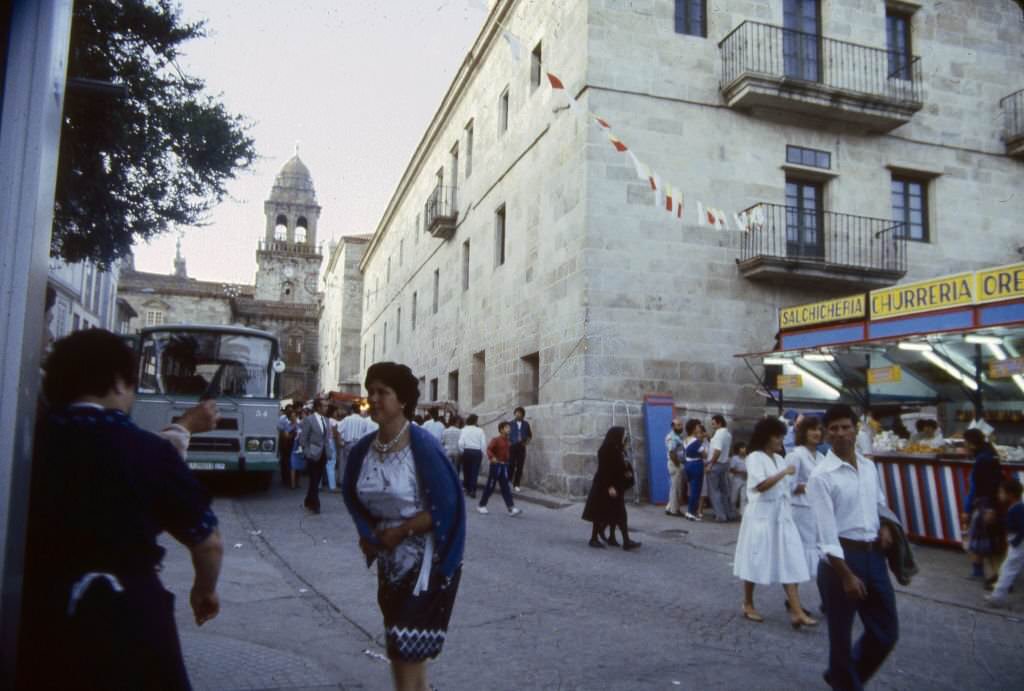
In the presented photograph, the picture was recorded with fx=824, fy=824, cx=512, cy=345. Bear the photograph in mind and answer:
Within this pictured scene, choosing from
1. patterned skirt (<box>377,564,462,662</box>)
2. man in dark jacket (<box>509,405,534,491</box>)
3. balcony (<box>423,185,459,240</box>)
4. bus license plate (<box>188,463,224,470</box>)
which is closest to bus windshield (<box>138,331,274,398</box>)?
bus license plate (<box>188,463,224,470</box>)

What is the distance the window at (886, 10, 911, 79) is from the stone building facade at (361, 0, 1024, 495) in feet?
0.17

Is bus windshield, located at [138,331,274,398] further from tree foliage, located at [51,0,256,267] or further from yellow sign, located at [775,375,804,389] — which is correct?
yellow sign, located at [775,375,804,389]

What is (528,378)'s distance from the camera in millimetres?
18969

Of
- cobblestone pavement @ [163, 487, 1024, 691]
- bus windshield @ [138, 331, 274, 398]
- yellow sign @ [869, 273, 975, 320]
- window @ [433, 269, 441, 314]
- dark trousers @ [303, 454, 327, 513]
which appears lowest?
cobblestone pavement @ [163, 487, 1024, 691]

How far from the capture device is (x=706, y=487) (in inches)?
Answer: 547

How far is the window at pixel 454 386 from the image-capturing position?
25547mm

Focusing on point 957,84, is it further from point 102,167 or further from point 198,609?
point 198,609

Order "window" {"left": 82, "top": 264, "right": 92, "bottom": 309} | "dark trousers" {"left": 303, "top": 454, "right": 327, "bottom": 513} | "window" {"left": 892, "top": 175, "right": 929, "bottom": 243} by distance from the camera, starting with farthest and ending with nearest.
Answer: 1. "window" {"left": 82, "top": 264, "right": 92, "bottom": 309}
2. "window" {"left": 892, "top": 175, "right": 929, "bottom": 243}
3. "dark trousers" {"left": 303, "top": 454, "right": 327, "bottom": 513}

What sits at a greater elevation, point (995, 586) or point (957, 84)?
point (957, 84)

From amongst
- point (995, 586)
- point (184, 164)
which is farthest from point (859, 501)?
point (184, 164)

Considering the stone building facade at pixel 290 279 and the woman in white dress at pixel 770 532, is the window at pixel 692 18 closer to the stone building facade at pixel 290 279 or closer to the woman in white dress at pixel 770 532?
the woman in white dress at pixel 770 532

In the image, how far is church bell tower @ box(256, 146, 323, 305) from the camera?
71.3 meters

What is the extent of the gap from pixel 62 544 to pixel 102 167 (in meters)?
10.8

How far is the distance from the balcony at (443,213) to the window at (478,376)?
5.16m
